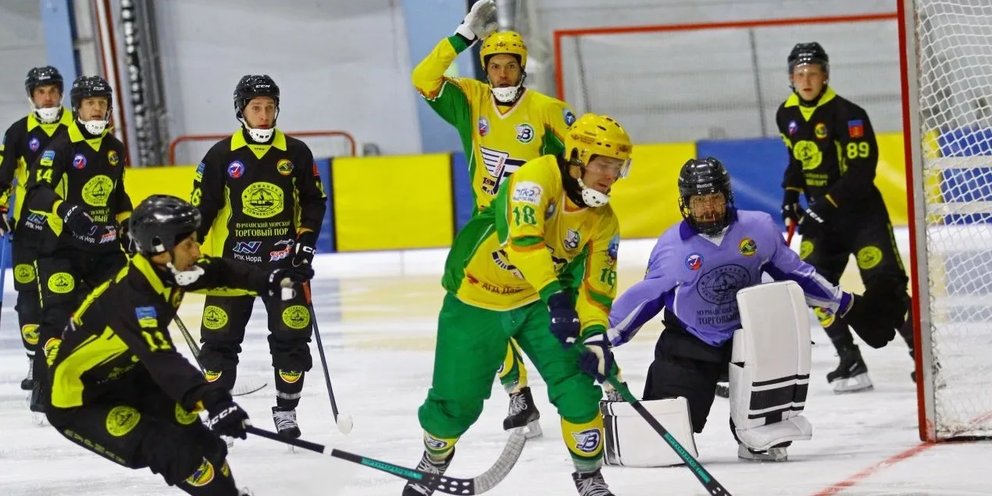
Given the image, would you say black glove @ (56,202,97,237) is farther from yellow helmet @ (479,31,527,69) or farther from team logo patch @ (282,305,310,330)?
yellow helmet @ (479,31,527,69)

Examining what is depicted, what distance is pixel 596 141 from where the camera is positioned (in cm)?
400

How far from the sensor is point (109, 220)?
6762 mm

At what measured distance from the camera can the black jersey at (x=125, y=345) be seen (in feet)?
12.3

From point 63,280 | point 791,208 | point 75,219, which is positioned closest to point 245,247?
point 75,219

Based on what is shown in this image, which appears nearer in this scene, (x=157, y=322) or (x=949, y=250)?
(x=157, y=322)

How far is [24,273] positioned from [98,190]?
24.0 inches

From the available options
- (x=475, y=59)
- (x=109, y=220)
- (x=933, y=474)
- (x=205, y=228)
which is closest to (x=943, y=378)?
(x=933, y=474)

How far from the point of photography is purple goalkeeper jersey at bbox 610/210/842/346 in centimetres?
497

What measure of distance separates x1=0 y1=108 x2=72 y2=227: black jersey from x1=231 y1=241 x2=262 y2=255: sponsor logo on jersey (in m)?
1.67

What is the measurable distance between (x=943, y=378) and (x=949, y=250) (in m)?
0.73

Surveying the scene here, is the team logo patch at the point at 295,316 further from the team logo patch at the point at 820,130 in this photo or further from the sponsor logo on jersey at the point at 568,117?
the team logo patch at the point at 820,130

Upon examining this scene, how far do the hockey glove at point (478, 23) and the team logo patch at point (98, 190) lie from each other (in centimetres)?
212

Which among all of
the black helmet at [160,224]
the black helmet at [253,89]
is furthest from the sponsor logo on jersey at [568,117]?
the black helmet at [160,224]

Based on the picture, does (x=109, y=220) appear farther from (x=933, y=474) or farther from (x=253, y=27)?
(x=253, y=27)
